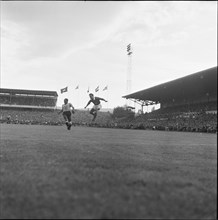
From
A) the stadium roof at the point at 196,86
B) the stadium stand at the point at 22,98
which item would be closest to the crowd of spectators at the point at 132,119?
the stadium stand at the point at 22,98

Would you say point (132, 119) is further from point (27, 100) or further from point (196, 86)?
point (196, 86)

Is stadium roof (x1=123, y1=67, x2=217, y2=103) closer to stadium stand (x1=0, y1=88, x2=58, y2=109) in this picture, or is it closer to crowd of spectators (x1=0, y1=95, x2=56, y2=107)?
crowd of spectators (x1=0, y1=95, x2=56, y2=107)

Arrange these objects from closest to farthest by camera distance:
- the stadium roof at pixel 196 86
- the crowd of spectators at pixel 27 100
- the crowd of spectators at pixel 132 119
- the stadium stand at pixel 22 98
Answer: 1. the stadium roof at pixel 196 86
2. the crowd of spectators at pixel 132 119
3. the crowd of spectators at pixel 27 100
4. the stadium stand at pixel 22 98

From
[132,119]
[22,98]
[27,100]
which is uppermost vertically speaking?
[22,98]

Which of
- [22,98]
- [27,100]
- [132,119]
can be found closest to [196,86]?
[132,119]

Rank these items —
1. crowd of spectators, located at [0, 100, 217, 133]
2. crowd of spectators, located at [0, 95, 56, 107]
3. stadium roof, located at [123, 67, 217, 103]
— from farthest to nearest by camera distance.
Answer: crowd of spectators, located at [0, 95, 56, 107], crowd of spectators, located at [0, 100, 217, 133], stadium roof, located at [123, 67, 217, 103]

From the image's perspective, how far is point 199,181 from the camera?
15.9 feet

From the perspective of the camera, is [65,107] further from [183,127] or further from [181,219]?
[183,127]

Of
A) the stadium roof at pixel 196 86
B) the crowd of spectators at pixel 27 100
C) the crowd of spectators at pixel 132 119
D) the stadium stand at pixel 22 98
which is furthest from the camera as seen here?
the stadium stand at pixel 22 98

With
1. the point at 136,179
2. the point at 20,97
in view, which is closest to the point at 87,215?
the point at 136,179

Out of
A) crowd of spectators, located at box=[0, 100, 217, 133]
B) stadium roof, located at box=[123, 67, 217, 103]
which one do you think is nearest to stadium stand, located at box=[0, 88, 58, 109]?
crowd of spectators, located at box=[0, 100, 217, 133]

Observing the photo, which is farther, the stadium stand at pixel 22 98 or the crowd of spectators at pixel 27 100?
the stadium stand at pixel 22 98

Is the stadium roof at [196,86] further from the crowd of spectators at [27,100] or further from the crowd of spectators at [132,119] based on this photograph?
the crowd of spectators at [27,100]

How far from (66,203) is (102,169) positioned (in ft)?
6.14
